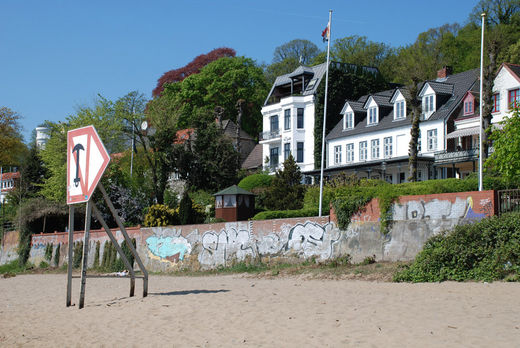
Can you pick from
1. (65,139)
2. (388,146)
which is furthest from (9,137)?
(388,146)

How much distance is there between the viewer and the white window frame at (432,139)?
145ft

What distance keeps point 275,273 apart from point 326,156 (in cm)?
3103

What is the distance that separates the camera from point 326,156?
53.3 meters

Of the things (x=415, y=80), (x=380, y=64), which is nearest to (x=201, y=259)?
(x=415, y=80)

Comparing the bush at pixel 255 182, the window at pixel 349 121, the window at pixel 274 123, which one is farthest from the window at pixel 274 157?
the bush at pixel 255 182

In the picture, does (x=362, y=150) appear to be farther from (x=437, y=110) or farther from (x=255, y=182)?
(x=255, y=182)

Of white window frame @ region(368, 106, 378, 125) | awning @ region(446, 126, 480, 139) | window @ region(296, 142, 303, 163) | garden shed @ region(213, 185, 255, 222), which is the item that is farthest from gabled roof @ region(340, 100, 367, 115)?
garden shed @ region(213, 185, 255, 222)

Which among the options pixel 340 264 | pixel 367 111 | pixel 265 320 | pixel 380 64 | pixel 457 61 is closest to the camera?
pixel 265 320

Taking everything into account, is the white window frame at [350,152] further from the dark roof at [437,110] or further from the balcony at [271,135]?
the balcony at [271,135]

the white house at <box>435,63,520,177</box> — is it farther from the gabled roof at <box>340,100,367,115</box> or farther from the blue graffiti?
the blue graffiti

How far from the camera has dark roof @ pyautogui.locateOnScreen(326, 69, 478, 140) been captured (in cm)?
4400

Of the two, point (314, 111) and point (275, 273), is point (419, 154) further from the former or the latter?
point (275, 273)

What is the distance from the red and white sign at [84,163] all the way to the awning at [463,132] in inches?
1238

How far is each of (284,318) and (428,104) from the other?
36.9m
